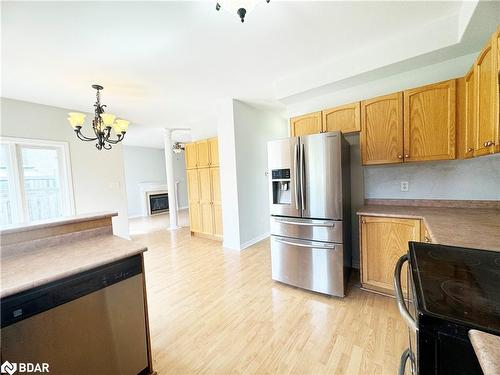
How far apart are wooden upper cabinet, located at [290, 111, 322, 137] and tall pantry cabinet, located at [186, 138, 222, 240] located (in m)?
1.93

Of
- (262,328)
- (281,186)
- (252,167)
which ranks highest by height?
(252,167)

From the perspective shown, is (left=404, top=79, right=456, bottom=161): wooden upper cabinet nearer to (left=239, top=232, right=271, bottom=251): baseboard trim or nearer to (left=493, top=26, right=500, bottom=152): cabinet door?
(left=493, top=26, right=500, bottom=152): cabinet door

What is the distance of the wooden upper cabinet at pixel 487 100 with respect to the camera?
1273 millimetres

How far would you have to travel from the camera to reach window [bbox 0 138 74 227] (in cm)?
308

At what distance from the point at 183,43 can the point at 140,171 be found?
686 cm

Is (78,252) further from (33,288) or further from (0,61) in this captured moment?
(0,61)

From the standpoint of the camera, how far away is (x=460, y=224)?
154 centimetres

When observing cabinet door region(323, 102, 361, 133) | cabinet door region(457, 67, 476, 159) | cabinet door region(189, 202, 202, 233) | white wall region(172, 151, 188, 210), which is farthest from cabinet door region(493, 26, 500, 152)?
white wall region(172, 151, 188, 210)

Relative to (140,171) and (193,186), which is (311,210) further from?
(140,171)

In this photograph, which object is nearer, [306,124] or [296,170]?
[296,170]

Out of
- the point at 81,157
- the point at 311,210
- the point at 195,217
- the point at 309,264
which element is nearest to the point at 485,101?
the point at 311,210

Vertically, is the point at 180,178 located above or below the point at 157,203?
above

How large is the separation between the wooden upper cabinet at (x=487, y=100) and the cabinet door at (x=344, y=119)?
92cm

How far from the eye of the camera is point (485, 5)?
1.43 metres
